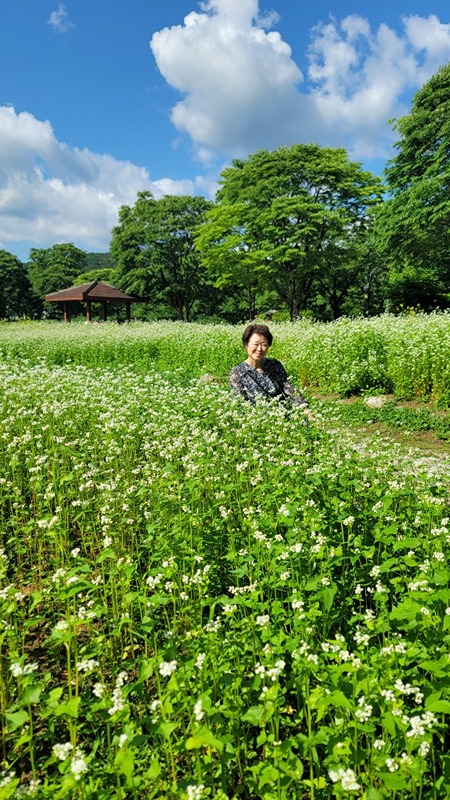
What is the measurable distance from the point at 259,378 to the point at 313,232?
28.2m

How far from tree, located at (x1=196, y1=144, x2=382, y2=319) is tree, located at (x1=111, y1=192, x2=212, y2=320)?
14395 mm

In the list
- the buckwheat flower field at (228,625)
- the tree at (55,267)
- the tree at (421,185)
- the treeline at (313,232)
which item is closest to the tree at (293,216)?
the treeline at (313,232)

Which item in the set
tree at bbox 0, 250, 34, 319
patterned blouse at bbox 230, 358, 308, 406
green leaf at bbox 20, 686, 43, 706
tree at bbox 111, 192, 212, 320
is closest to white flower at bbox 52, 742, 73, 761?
green leaf at bbox 20, 686, 43, 706

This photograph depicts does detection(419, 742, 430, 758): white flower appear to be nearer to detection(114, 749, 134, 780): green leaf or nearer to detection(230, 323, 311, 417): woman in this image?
detection(114, 749, 134, 780): green leaf

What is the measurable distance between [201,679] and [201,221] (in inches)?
2145

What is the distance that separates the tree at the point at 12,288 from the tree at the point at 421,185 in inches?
1989

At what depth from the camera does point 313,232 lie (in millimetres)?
32500

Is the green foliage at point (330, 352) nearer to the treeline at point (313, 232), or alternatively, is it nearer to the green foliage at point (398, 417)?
the green foliage at point (398, 417)

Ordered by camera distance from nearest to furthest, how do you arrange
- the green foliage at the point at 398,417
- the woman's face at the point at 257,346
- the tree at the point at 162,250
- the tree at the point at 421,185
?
the woman's face at the point at 257,346
the green foliage at the point at 398,417
the tree at the point at 421,185
the tree at the point at 162,250

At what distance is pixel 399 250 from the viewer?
3152cm

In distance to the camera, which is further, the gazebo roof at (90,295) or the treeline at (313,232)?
the gazebo roof at (90,295)

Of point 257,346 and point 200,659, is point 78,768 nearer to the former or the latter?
point 200,659

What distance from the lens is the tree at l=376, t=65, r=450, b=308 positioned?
27.4m

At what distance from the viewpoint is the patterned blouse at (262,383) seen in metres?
7.00
